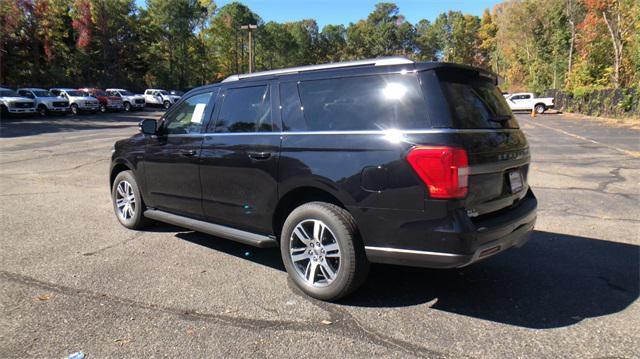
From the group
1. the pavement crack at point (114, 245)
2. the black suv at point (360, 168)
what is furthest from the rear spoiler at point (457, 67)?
the pavement crack at point (114, 245)

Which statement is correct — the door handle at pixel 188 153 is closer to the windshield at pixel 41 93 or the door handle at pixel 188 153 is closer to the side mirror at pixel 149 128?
the side mirror at pixel 149 128

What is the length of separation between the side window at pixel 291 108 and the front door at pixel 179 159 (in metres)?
1.07

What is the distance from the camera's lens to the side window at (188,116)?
507cm

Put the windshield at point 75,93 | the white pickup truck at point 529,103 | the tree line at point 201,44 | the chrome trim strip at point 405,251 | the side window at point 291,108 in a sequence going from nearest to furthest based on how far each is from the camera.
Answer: the chrome trim strip at point 405,251 < the side window at point 291,108 < the windshield at point 75,93 < the tree line at point 201,44 < the white pickup truck at point 529,103

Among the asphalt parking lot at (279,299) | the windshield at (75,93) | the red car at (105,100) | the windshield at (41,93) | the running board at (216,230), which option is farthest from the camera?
the red car at (105,100)

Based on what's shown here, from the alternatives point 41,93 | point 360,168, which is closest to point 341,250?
point 360,168

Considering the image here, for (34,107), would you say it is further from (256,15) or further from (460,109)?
(256,15)

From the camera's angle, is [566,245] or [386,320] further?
[566,245]

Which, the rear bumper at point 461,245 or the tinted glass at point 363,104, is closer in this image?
the rear bumper at point 461,245

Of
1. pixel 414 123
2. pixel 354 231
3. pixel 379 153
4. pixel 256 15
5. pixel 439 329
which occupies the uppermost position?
pixel 256 15

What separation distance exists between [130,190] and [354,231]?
3591mm

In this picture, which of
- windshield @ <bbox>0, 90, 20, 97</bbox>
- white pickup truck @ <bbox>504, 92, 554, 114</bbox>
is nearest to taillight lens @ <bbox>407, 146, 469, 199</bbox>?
windshield @ <bbox>0, 90, 20, 97</bbox>

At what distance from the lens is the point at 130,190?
602 cm

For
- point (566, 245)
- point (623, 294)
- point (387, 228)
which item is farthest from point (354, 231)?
point (566, 245)
